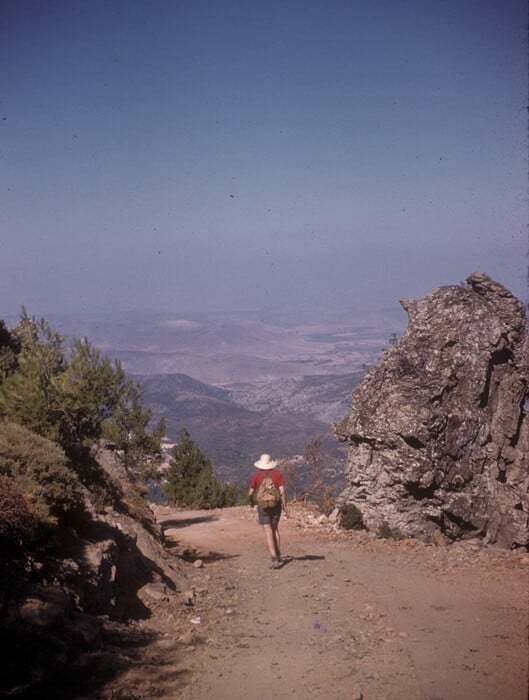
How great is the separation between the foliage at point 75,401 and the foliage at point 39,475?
240 centimetres

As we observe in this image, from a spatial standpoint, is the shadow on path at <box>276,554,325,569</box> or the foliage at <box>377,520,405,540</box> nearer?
the shadow on path at <box>276,554,325,569</box>

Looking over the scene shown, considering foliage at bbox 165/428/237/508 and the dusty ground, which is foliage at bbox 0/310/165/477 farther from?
foliage at bbox 165/428/237/508

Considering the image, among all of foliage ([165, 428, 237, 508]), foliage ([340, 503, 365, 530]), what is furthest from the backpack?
foliage ([165, 428, 237, 508])

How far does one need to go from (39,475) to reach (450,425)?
41.8ft

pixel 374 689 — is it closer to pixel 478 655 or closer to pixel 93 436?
pixel 478 655

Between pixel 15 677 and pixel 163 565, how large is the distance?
6440mm

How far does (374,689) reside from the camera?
5355 millimetres

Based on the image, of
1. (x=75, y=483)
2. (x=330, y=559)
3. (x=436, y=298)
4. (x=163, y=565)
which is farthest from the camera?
(x=436, y=298)

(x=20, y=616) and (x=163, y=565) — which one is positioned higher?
(x=20, y=616)

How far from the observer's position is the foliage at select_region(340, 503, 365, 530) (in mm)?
16672

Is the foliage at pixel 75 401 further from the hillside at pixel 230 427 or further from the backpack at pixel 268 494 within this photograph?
the hillside at pixel 230 427

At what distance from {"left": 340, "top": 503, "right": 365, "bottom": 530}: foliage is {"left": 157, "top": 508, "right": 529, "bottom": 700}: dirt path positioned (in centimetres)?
223

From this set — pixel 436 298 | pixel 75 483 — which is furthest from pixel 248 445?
pixel 75 483

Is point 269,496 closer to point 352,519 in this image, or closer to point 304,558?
point 304,558
